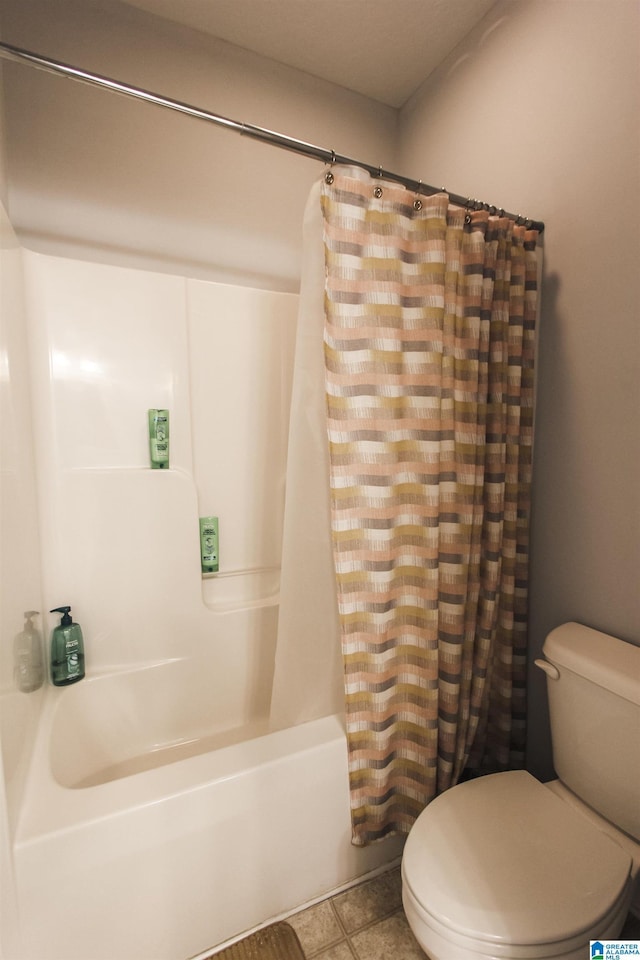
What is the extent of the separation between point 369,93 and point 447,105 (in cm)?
42

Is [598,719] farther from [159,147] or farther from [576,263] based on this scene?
[159,147]

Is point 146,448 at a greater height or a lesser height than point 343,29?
lesser

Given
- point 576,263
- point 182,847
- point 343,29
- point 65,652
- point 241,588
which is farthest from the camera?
point 241,588

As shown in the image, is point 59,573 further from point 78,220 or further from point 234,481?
point 78,220

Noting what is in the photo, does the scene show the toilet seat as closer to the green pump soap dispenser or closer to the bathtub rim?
the bathtub rim

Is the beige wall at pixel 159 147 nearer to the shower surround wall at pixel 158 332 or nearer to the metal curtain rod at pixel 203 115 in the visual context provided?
the shower surround wall at pixel 158 332

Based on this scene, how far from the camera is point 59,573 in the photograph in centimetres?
148

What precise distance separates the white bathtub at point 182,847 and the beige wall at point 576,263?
78cm

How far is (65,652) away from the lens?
1.44 m

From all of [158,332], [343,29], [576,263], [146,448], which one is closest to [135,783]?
[146,448]

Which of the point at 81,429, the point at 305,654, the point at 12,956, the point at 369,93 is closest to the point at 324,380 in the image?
the point at 305,654

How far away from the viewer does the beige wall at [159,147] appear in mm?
1460

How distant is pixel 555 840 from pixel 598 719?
28 centimetres

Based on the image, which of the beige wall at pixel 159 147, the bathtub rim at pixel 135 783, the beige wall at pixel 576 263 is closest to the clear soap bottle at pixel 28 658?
the bathtub rim at pixel 135 783
